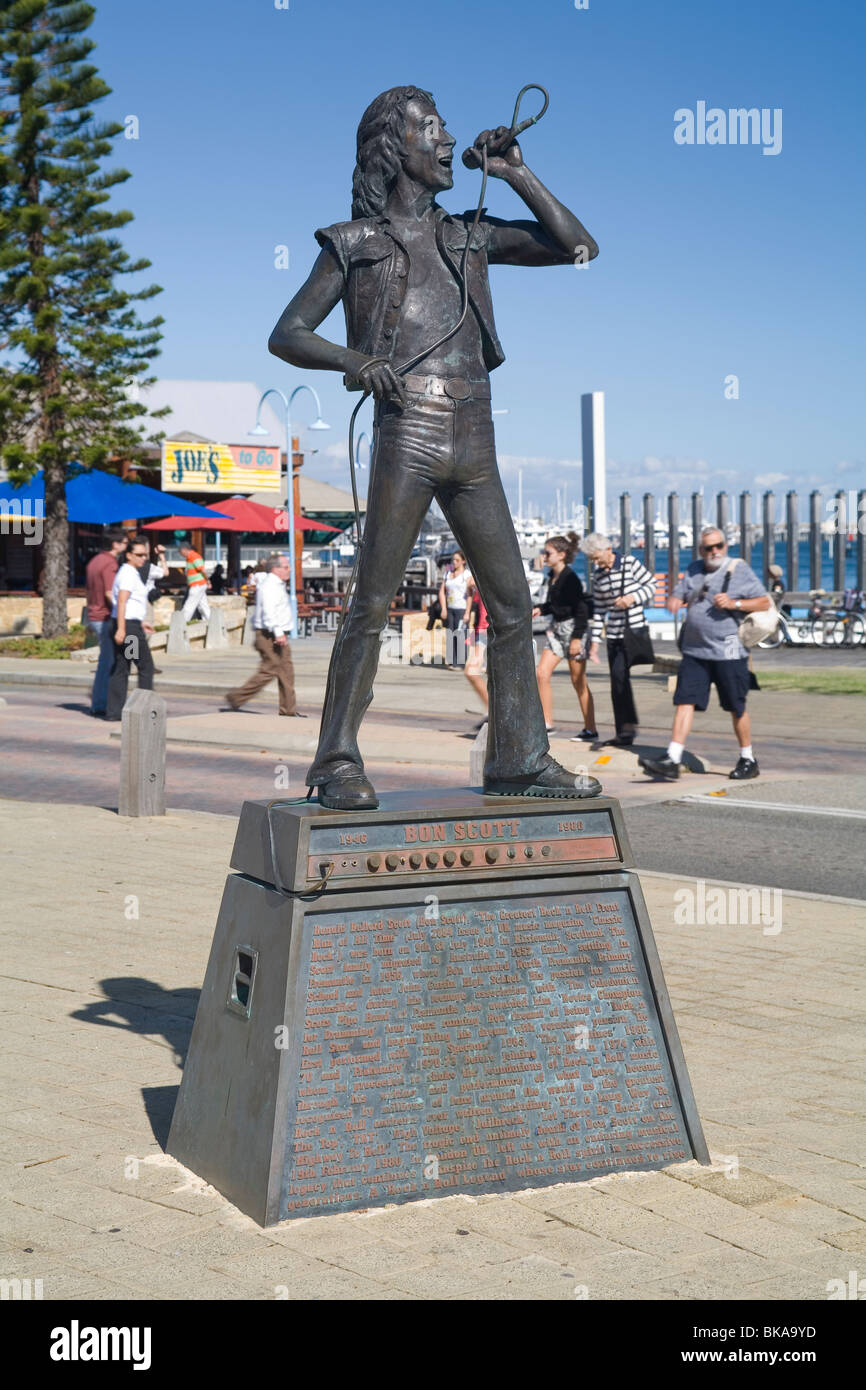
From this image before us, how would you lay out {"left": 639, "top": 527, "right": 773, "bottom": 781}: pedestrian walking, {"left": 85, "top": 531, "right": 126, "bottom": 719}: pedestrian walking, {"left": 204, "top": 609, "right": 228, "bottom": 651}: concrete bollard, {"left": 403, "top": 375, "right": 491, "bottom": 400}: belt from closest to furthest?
{"left": 403, "top": 375, "right": 491, "bottom": 400}: belt, {"left": 639, "top": 527, "right": 773, "bottom": 781}: pedestrian walking, {"left": 85, "top": 531, "right": 126, "bottom": 719}: pedestrian walking, {"left": 204, "top": 609, "right": 228, "bottom": 651}: concrete bollard

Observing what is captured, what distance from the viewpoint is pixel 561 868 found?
15.1 ft

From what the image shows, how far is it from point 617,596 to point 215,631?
1819 cm

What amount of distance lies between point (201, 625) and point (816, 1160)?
2751 cm

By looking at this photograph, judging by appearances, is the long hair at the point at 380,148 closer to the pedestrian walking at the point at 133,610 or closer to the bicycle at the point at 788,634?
the pedestrian walking at the point at 133,610

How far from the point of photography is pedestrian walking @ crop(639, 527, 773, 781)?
494 inches

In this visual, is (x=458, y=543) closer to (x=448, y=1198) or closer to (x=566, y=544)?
(x=448, y=1198)

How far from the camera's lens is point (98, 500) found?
3516 centimetres

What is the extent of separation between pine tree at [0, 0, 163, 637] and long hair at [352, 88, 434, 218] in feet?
84.9

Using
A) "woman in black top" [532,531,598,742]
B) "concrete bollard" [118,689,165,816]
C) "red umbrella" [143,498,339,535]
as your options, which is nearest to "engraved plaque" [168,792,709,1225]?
"concrete bollard" [118,689,165,816]

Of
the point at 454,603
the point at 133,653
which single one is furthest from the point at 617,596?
the point at 454,603

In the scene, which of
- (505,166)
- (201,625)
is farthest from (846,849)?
(201,625)

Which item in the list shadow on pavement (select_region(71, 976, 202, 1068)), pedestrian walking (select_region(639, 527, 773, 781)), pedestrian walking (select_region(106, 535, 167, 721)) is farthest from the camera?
pedestrian walking (select_region(106, 535, 167, 721))

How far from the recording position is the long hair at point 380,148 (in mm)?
4887

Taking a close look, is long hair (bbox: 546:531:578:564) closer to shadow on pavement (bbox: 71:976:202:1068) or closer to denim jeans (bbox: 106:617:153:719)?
denim jeans (bbox: 106:617:153:719)
